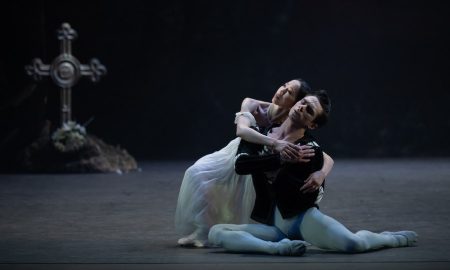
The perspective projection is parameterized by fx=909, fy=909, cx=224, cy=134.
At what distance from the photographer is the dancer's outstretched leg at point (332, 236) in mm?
3990

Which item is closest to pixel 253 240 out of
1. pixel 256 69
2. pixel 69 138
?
pixel 69 138

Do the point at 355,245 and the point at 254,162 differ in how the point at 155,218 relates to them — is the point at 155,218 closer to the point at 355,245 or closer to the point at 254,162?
the point at 254,162

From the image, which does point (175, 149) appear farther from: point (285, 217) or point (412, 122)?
point (285, 217)

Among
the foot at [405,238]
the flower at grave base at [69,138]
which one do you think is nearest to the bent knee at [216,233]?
the foot at [405,238]

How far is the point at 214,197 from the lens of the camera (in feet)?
14.5

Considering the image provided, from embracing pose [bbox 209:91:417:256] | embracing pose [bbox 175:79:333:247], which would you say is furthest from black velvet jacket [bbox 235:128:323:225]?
embracing pose [bbox 175:79:333:247]

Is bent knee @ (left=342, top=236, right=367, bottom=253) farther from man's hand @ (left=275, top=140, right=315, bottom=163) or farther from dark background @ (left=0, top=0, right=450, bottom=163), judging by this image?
dark background @ (left=0, top=0, right=450, bottom=163)

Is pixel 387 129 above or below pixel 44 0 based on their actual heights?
below

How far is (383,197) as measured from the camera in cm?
650

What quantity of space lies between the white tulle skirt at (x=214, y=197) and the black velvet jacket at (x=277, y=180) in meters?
0.18

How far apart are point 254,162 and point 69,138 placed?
4.91 meters

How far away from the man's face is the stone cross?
5.35 m

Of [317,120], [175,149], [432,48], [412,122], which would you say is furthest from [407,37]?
[317,120]

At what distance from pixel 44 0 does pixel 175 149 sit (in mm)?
2234
